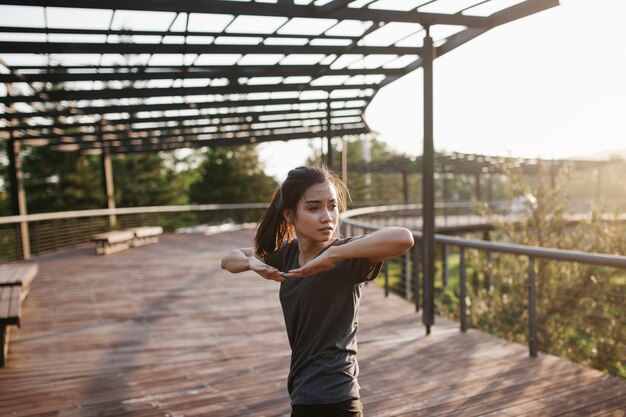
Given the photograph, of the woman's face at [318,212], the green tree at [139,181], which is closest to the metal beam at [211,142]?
the woman's face at [318,212]

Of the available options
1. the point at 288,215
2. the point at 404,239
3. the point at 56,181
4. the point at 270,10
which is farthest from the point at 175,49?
the point at 56,181

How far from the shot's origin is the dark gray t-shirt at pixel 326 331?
1684mm

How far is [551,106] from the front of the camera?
39.3m

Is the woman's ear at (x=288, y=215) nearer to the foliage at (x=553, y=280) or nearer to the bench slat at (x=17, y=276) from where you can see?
the bench slat at (x=17, y=276)

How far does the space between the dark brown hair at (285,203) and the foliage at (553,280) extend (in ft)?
31.0

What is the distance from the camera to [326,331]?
1.72 m

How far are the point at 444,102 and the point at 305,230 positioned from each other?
58091 millimetres

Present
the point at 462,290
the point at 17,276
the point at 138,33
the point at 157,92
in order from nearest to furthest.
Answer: the point at 462,290, the point at 138,33, the point at 17,276, the point at 157,92

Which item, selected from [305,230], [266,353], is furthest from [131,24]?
[305,230]

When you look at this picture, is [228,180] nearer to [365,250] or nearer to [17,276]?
[17,276]

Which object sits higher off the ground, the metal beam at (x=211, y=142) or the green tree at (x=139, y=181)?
the metal beam at (x=211, y=142)

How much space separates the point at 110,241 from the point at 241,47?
23.1 feet

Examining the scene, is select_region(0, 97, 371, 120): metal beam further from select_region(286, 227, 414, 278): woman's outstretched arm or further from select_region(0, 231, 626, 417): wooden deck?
select_region(286, 227, 414, 278): woman's outstretched arm

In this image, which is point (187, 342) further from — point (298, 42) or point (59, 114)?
point (59, 114)
